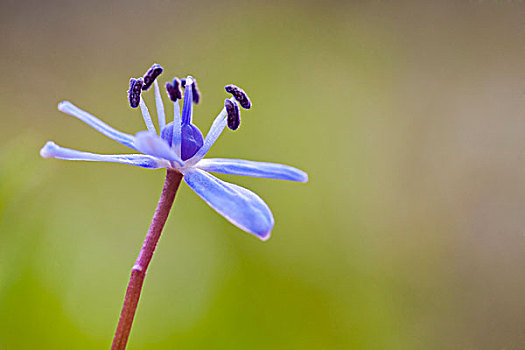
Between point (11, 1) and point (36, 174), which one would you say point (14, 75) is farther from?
point (36, 174)

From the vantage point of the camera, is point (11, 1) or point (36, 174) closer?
point (36, 174)

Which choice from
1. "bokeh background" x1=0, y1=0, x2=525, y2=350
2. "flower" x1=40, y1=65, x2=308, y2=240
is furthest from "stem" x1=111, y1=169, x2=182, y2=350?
"bokeh background" x1=0, y1=0, x2=525, y2=350

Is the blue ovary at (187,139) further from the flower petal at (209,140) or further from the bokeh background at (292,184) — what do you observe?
the bokeh background at (292,184)

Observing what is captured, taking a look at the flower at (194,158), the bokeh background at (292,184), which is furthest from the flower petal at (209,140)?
the bokeh background at (292,184)

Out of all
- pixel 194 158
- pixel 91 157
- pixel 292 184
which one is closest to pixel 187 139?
pixel 194 158

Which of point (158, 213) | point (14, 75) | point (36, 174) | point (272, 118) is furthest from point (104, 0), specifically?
point (158, 213)

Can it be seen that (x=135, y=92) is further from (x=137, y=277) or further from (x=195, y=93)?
(x=137, y=277)

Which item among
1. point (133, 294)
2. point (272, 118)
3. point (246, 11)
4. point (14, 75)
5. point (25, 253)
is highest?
point (246, 11)
